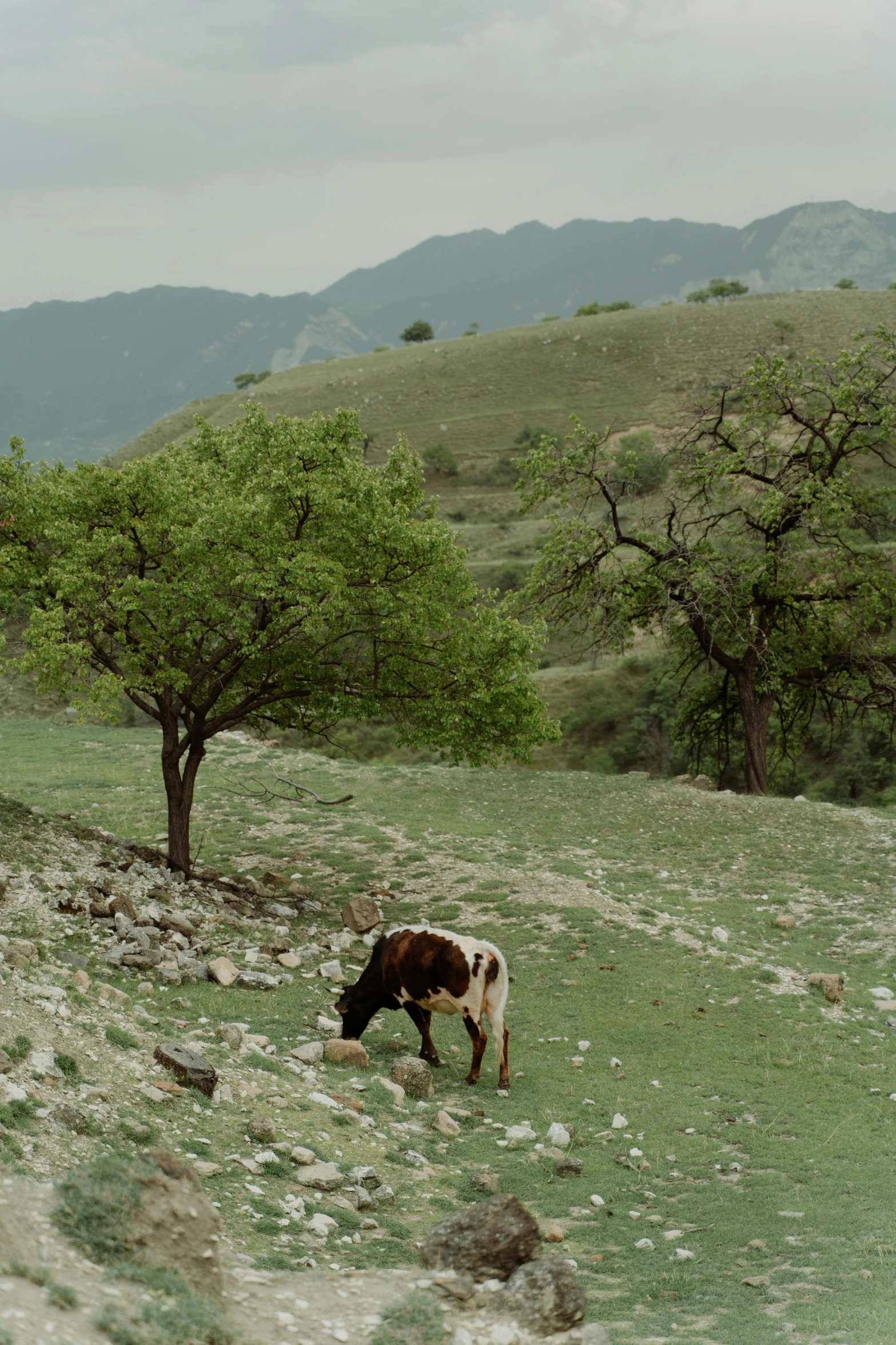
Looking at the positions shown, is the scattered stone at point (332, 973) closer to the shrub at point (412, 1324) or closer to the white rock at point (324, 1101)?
the white rock at point (324, 1101)

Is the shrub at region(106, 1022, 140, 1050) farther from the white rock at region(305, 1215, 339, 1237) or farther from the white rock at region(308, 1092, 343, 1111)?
the white rock at region(305, 1215, 339, 1237)

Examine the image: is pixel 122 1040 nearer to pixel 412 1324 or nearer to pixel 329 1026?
pixel 329 1026

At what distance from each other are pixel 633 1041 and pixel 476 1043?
2.50 m

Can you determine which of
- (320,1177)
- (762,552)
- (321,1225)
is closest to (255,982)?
(320,1177)

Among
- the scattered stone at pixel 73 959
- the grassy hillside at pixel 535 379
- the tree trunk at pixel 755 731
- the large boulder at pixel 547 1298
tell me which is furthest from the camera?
the grassy hillside at pixel 535 379

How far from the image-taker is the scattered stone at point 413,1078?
10234 mm

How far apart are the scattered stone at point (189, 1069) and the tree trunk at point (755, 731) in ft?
68.4

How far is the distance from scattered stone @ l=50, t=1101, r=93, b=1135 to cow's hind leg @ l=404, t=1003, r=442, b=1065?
4158mm

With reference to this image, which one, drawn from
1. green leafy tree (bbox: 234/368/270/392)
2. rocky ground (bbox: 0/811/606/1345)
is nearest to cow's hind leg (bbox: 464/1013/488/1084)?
rocky ground (bbox: 0/811/606/1345)

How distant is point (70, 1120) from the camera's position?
24.3 feet

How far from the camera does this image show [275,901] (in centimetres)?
1678

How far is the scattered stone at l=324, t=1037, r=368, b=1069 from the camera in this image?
35.0ft

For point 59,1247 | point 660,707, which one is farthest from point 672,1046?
point 660,707

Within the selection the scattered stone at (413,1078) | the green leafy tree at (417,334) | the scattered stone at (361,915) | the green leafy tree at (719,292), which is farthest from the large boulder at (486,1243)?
the green leafy tree at (719,292)
